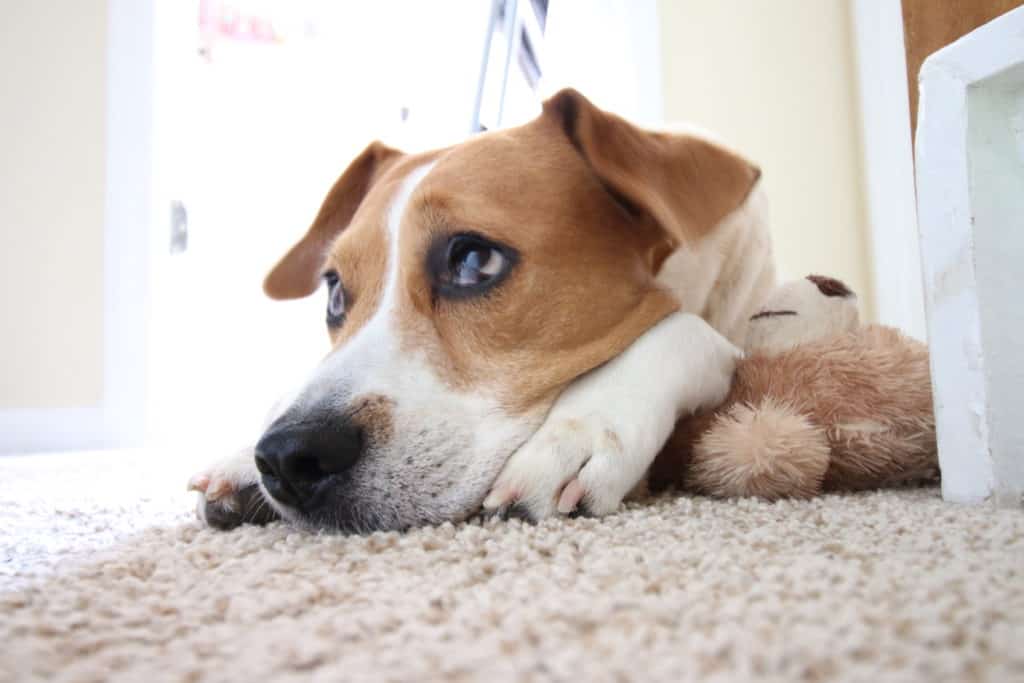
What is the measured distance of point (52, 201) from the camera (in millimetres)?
3484

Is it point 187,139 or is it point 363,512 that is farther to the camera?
point 187,139

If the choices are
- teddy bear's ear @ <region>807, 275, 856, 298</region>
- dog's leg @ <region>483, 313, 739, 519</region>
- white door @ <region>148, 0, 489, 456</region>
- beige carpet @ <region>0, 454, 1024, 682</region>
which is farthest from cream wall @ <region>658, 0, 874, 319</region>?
beige carpet @ <region>0, 454, 1024, 682</region>

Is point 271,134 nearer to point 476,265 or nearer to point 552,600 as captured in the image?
point 476,265

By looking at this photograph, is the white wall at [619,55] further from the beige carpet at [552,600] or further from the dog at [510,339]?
the beige carpet at [552,600]

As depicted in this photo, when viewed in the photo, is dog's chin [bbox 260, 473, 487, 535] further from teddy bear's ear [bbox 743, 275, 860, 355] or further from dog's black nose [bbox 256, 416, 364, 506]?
teddy bear's ear [bbox 743, 275, 860, 355]

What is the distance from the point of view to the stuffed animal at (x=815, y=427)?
948mm

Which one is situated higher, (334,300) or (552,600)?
(334,300)

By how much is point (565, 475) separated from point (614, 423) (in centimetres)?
10

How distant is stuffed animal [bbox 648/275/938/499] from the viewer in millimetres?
948

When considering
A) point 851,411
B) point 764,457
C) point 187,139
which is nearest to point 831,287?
point 851,411

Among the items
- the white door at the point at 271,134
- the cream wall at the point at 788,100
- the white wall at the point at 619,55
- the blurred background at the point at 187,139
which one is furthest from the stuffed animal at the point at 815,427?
the white door at the point at 271,134

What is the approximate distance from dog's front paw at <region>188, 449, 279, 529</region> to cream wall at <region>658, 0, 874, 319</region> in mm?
2610

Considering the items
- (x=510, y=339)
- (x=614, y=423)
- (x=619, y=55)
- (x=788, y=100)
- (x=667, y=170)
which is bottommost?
(x=614, y=423)

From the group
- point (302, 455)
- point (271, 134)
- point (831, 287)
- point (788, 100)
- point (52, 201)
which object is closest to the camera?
point (302, 455)
